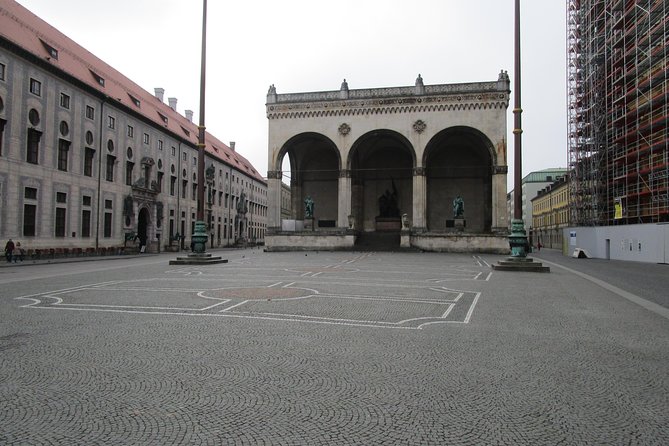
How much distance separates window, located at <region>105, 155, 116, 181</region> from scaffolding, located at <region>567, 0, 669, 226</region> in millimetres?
42477

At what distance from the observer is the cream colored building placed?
43156 millimetres

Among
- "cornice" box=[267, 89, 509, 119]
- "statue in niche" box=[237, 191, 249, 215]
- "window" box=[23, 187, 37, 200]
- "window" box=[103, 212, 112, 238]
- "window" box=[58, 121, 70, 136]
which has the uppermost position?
"cornice" box=[267, 89, 509, 119]

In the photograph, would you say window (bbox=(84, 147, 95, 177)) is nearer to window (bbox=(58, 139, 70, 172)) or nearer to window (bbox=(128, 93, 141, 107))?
window (bbox=(58, 139, 70, 172))

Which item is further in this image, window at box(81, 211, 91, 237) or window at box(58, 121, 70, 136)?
window at box(81, 211, 91, 237)

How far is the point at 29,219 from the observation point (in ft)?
98.7

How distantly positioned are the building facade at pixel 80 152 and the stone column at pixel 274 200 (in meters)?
10.0

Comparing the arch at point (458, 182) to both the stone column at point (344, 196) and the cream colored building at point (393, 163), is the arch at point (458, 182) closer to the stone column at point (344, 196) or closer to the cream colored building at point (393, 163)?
the cream colored building at point (393, 163)

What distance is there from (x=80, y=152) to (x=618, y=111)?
147 ft

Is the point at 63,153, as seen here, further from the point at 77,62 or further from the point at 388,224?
the point at 388,224

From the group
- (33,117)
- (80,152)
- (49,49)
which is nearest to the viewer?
(33,117)

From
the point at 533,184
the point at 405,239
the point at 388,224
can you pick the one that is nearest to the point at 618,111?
the point at 405,239

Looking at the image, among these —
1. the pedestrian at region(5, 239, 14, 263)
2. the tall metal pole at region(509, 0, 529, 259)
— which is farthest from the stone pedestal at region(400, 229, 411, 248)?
the pedestrian at region(5, 239, 14, 263)

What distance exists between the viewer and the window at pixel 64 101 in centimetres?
3316

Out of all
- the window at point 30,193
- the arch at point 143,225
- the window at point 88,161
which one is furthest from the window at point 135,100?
the window at point 30,193
